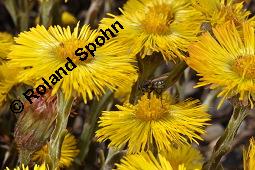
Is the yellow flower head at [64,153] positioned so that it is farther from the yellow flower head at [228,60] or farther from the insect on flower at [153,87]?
the yellow flower head at [228,60]

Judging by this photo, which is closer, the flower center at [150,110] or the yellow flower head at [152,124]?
the yellow flower head at [152,124]

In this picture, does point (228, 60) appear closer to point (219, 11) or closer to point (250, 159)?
point (219, 11)

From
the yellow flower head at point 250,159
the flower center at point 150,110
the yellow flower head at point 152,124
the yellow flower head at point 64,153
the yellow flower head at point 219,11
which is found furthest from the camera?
the yellow flower head at point 64,153

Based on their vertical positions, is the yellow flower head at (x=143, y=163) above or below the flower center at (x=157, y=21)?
below

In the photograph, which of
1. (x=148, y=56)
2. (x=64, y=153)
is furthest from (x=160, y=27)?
(x=64, y=153)

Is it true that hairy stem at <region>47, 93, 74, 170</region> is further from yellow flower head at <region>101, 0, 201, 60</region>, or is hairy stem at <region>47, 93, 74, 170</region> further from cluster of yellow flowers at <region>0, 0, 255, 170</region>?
yellow flower head at <region>101, 0, 201, 60</region>

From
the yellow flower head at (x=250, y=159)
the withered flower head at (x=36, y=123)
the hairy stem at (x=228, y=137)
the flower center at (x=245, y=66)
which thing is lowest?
the yellow flower head at (x=250, y=159)

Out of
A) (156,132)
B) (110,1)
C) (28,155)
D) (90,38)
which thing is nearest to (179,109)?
(156,132)

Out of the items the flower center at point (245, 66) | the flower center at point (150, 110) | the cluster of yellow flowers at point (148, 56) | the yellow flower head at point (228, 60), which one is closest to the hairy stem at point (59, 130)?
the cluster of yellow flowers at point (148, 56)

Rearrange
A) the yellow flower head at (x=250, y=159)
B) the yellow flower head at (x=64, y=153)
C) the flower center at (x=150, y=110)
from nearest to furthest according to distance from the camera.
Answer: the yellow flower head at (x=250, y=159) < the flower center at (x=150, y=110) < the yellow flower head at (x=64, y=153)
